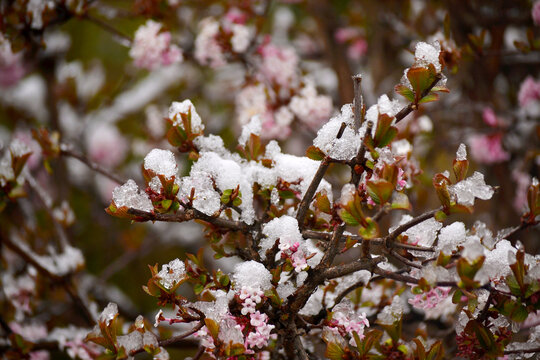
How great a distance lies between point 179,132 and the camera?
100cm

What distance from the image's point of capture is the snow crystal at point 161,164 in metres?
0.85

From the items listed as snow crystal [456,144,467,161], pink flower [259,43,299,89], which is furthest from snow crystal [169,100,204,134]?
pink flower [259,43,299,89]

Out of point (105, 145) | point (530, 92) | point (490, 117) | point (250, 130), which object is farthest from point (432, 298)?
point (105, 145)

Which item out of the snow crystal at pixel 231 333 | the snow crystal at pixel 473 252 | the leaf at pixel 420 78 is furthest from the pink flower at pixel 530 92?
the snow crystal at pixel 231 333

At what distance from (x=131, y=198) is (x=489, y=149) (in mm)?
1974

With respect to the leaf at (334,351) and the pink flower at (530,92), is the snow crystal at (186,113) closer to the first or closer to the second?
the leaf at (334,351)

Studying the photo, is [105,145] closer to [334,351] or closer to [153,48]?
[153,48]

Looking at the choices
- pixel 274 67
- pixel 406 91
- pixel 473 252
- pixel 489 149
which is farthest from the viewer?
pixel 489 149

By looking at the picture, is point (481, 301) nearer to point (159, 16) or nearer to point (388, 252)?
point (388, 252)

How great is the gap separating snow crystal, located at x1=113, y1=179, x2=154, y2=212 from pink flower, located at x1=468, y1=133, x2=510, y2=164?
1.81 metres

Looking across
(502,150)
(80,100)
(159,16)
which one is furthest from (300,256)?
(80,100)

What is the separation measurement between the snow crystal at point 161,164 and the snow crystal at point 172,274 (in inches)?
7.1

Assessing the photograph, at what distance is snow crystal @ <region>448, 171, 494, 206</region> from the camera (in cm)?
75

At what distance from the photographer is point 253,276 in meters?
0.83
